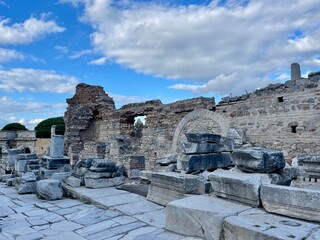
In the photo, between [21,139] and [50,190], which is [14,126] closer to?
[21,139]

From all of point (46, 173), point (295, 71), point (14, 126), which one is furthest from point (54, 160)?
point (14, 126)

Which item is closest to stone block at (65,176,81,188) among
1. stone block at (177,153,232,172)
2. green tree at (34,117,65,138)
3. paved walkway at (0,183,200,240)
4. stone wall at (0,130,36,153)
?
paved walkway at (0,183,200,240)

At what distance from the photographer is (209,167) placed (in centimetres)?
495

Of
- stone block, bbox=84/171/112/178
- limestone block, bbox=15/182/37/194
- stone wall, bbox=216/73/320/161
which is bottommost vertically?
limestone block, bbox=15/182/37/194

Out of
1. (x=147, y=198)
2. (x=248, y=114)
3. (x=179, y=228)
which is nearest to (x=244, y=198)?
(x=179, y=228)

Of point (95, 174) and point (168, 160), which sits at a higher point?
point (168, 160)

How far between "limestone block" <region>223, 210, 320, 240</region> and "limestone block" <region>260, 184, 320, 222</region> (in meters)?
0.07

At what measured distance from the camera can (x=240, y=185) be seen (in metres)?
3.24

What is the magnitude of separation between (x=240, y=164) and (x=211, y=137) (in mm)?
1483

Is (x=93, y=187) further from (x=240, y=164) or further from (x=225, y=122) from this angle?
(x=225, y=122)

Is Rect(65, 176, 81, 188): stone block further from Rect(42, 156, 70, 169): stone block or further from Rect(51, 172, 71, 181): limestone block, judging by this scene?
Rect(42, 156, 70, 169): stone block

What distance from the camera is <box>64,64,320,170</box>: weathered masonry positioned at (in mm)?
7891

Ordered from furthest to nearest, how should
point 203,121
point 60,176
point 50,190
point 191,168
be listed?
point 203,121
point 60,176
point 50,190
point 191,168

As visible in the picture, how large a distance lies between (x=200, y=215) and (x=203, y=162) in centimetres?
183
